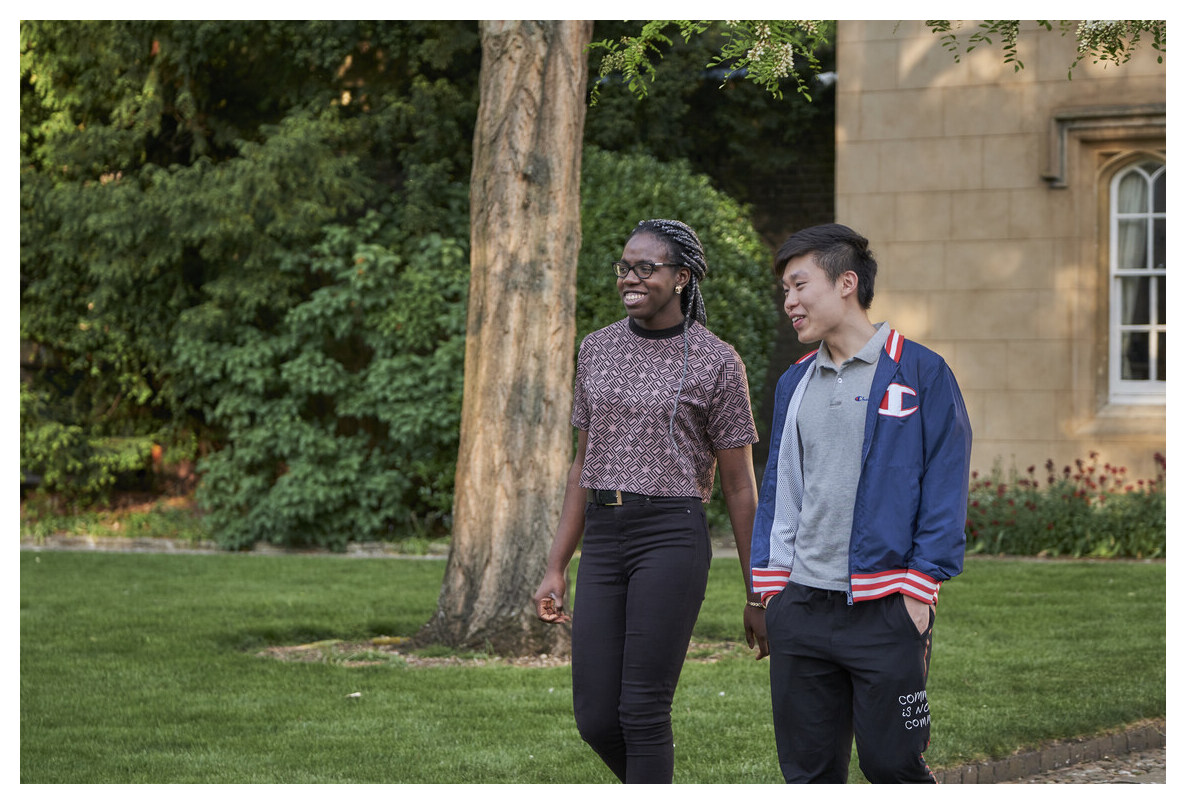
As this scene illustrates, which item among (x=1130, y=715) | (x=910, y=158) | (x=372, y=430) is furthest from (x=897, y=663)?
(x=372, y=430)

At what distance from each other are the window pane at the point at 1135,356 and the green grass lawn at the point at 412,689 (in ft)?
11.3

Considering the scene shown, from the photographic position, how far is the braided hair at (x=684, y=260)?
3869 millimetres

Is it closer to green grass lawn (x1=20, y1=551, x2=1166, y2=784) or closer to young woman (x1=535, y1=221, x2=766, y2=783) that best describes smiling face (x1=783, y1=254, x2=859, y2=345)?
young woman (x1=535, y1=221, x2=766, y2=783)

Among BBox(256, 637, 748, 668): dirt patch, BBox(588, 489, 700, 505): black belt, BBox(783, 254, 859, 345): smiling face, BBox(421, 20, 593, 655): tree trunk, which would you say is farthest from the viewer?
BBox(421, 20, 593, 655): tree trunk

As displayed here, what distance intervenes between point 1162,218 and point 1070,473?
2828 mm

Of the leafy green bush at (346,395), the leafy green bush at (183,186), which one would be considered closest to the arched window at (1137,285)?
the leafy green bush at (346,395)

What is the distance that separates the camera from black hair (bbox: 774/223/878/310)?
3350 millimetres

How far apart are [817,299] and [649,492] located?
795 mm

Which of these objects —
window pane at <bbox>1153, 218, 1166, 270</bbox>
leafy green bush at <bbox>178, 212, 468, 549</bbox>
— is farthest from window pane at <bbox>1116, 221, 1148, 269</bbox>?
leafy green bush at <bbox>178, 212, 468, 549</bbox>

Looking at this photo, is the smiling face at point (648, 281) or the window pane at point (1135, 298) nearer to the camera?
the smiling face at point (648, 281)

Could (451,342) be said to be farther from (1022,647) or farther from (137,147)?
(1022,647)

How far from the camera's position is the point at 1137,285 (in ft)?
45.9

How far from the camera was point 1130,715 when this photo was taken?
6.37m

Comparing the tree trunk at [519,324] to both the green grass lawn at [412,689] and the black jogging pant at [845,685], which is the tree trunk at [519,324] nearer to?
the green grass lawn at [412,689]
